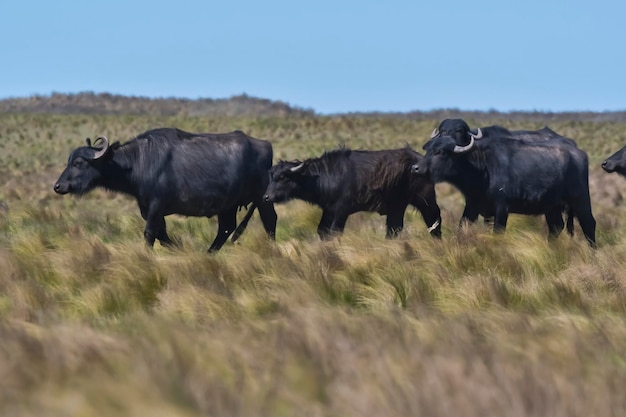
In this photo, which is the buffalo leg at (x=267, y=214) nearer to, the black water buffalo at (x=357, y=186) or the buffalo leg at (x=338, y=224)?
the black water buffalo at (x=357, y=186)

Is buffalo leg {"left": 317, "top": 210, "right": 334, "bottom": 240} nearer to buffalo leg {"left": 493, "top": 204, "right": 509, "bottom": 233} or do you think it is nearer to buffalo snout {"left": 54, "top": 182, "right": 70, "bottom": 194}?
buffalo leg {"left": 493, "top": 204, "right": 509, "bottom": 233}

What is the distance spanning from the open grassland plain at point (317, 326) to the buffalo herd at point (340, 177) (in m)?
0.57

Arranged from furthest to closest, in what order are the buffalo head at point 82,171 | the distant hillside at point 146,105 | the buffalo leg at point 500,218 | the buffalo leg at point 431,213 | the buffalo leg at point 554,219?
the distant hillside at point 146,105
the buffalo leg at point 554,219
the buffalo leg at point 431,213
the buffalo head at point 82,171
the buffalo leg at point 500,218

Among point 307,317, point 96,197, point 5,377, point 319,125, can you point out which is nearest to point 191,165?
point 307,317

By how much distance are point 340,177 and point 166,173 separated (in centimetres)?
222

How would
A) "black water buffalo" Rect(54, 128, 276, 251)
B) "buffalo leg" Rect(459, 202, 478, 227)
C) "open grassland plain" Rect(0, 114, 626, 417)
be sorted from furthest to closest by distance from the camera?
"buffalo leg" Rect(459, 202, 478, 227), "black water buffalo" Rect(54, 128, 276, 251), "open grassland plain" Rect(0, 114, 626, 417)

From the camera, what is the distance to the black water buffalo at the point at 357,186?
45.2 feet

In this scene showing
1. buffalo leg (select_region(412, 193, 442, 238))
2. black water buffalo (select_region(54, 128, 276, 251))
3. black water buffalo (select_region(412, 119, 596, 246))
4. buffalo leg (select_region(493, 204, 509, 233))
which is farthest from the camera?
buffalo leg (select_region(412, 193, 442, 238))

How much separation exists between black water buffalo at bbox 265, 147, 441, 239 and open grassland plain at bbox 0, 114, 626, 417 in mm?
539

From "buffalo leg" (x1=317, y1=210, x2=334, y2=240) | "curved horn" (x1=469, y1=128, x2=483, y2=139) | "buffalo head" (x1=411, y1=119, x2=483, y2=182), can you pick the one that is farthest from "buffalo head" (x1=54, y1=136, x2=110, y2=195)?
"curved horn" (x1=469, y1=128, x2=483, y2=139)

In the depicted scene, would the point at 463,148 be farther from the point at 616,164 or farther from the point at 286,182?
the point at 616,164

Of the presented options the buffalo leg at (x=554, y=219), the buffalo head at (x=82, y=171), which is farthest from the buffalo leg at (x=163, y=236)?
the buffalo leg at (x=554, y=219)

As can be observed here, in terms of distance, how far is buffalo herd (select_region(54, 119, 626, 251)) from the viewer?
1311cm

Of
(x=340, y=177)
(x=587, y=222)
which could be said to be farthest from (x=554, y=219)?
(x=340, y=177)
